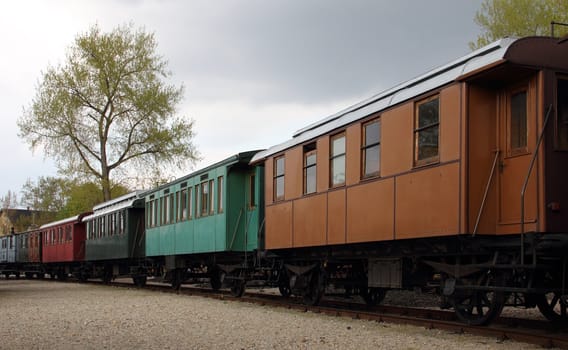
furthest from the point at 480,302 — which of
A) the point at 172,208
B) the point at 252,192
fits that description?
the point at 172,208

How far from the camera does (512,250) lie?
9.27 metres

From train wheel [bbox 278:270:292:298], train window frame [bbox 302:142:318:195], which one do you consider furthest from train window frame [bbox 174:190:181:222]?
train window frame [bbox 302:142:318:195]

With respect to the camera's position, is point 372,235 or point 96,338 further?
point 372,235

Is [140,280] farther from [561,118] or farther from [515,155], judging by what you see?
[561,118]

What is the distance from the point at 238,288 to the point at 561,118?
1100cm

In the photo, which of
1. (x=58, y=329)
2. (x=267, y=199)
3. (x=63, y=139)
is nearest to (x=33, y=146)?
(x=63, y=139)

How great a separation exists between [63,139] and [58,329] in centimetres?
3101

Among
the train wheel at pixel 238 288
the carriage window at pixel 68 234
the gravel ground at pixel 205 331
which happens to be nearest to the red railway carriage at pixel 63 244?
the carriage window at pixel 68 234

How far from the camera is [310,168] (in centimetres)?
1433

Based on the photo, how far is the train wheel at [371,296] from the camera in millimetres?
14852

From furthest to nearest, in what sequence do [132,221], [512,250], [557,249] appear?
1. [132,221]
2. [512,250]
3. [557,249]

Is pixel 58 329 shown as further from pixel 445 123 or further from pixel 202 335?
pixel 445 123

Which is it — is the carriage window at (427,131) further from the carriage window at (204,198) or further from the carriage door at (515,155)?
the carriage window at (204,198)

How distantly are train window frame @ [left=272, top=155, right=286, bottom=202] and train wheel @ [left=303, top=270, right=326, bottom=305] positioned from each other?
1773 mm
